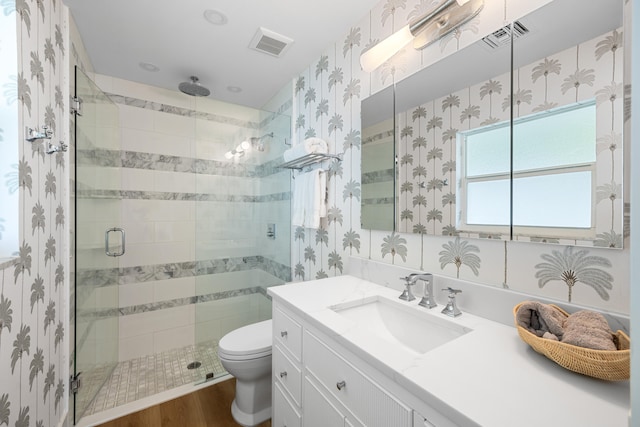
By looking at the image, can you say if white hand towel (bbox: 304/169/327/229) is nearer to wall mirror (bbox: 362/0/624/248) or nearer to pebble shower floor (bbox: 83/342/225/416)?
wall mirror (bbox: 362/0/624/248)

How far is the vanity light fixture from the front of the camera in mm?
1133

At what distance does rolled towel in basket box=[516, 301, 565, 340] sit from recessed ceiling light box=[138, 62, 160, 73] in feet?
8.61

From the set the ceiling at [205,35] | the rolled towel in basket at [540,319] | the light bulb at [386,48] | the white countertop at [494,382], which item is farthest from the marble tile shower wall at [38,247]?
the rolled towel in basket at [540,319]

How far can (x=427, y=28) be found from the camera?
1250 mm

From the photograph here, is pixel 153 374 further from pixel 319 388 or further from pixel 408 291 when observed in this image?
pixel 408 291

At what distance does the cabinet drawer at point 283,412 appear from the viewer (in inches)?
45.8

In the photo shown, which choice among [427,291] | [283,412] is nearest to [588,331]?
[427,291]

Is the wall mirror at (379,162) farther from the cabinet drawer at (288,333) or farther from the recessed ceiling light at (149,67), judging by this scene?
the recessed ceiling light at (149,67)

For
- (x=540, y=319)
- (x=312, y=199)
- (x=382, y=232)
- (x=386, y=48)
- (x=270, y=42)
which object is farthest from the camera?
(x=312, y=199)

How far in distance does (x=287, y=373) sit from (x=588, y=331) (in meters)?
1.05

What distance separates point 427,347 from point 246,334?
3.88 feet

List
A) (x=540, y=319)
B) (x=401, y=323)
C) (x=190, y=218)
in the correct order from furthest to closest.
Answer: (x=190, y=218)
(x=401, y=323)
(x=540, y=319)

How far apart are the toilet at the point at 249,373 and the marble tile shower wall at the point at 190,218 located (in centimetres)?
63

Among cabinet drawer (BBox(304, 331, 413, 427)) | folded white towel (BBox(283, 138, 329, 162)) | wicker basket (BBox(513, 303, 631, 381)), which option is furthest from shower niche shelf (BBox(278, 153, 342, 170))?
wicker basket (BBox(513, 303, 631, 381))
